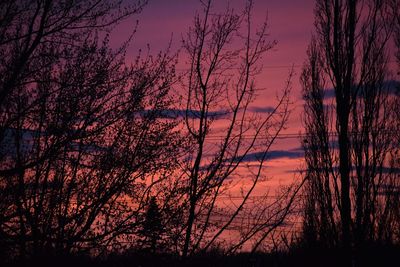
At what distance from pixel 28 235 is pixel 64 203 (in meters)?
1.10

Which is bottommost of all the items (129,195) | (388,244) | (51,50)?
(388,244)

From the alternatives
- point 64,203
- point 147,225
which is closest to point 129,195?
point 147,225

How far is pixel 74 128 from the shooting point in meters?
8.30

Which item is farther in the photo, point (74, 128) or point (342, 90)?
point (342, 90)

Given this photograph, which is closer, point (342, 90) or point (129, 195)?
point (129, 195)

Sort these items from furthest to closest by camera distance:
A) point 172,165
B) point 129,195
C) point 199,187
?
point 199,187 → point 172,165 → point 129,195

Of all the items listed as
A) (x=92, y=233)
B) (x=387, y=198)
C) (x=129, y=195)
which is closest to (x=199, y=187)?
(x=129, y=195)

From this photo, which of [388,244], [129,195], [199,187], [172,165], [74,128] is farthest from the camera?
[388,244]

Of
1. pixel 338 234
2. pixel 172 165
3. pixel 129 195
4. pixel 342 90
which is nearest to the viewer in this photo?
pixel 129 195

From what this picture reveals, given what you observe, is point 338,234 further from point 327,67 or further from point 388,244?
point 327,67

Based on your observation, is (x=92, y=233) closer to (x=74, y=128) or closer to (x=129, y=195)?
(x=129, y=195)

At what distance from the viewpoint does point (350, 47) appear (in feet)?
48.9

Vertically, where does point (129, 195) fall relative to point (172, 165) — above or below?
below

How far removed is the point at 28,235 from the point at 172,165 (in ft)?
10.9
